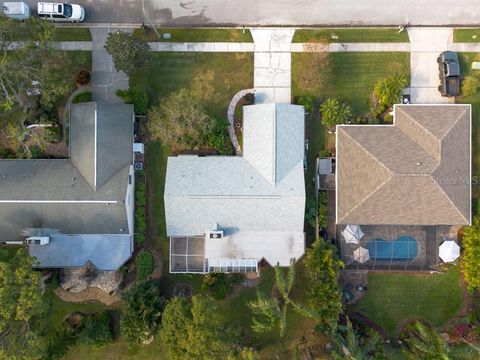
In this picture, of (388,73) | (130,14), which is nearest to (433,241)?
(388,73)

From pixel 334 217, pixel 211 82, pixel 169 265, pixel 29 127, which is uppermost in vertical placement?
pixel 211 82

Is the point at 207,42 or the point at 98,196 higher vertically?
the point at 207,42

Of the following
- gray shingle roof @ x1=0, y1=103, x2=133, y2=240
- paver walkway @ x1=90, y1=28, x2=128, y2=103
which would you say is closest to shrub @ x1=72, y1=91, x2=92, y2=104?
paver walkway @ x1=90, y1=28, x2=128, y2=103

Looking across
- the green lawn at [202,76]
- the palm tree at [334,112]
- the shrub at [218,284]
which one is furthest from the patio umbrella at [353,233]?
the green lawn at [202,76]

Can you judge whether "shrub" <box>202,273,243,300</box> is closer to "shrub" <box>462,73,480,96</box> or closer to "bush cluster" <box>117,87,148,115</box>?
"bush cluster" <box>117,87,148,115</box>

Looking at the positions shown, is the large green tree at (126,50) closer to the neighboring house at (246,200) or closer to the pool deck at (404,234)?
the neighboring house at (246,200)

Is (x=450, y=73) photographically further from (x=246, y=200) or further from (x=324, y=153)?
(x=246, y=200)

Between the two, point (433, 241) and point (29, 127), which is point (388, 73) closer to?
point (433, 241)
